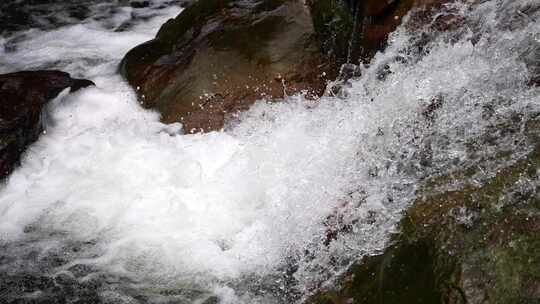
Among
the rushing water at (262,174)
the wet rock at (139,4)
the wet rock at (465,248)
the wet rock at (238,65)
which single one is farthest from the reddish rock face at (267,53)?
the wet rock at (139,4)

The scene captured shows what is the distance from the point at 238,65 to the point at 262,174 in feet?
4.10

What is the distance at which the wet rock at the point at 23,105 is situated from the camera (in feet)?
18.0

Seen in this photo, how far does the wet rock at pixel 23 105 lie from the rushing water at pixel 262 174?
0.35 ft

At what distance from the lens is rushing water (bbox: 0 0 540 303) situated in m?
4.05

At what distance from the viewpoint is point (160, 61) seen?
609 cm

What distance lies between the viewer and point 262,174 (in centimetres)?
499

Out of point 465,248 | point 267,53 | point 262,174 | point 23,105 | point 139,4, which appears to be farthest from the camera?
point 139,4

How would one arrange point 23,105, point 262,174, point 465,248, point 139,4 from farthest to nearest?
point 139,4, point 23,105, point 262,174, point 465,248

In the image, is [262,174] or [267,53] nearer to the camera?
[262,174]

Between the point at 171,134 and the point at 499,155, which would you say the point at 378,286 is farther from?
the point at 171,134

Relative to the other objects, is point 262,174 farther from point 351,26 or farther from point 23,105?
point 23,105

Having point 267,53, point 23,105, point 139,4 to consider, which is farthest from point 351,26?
point 139,4

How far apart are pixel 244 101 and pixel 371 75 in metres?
1.21

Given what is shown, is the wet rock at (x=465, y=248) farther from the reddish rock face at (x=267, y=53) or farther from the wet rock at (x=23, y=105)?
the wet rock at (x=23, y=105)
